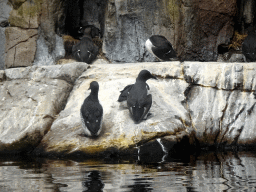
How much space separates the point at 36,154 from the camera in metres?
6.05

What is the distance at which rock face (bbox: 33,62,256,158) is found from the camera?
19.4 feet

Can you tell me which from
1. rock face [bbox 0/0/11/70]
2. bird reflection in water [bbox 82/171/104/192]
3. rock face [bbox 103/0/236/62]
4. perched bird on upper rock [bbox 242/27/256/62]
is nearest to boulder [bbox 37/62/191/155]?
bird reflection in water [bbox 82/171/104/192]

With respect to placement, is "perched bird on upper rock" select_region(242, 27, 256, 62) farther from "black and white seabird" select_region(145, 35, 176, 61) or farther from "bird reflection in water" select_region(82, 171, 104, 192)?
"bird reflection in water" select_region(82, 171, 104, 192)

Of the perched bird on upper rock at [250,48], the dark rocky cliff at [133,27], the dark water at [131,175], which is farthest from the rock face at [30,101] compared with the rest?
the perched bird on upper rock at [250,48]

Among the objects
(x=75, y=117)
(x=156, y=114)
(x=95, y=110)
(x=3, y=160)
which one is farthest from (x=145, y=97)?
(x=3, y=160)

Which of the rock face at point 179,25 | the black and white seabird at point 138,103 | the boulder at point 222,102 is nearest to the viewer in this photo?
the black and white seabird at point 138,103

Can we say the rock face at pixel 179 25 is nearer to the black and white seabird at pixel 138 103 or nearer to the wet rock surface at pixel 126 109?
the wet rock surface at pixel 126 109

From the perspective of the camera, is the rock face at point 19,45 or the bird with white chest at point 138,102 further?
the rock face at point 19,45

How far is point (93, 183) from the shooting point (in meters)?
3.63

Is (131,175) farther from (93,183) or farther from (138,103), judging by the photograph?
(138,103)

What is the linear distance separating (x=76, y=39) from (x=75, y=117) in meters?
5.43

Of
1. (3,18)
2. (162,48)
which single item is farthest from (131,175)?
(3,18)

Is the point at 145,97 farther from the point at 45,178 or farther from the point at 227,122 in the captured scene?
the point at 45,178

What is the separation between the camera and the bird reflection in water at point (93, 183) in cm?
339
